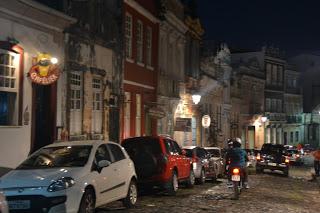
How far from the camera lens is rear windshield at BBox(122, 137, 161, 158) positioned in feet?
56.2

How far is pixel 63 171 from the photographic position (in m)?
11.3

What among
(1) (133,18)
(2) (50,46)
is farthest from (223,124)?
(2) (50,46)

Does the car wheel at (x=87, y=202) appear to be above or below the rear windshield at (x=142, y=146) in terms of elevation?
below

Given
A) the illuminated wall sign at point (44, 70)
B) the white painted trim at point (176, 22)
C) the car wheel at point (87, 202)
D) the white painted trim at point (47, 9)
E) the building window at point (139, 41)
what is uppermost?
the white painted trim at point (176, 22)

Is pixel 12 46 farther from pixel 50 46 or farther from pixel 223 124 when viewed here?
pixel 223 124

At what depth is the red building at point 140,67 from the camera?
2698 cm

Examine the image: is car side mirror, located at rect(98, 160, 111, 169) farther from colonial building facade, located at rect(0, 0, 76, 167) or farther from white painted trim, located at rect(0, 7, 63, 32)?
white painted trim, located at rect(0, 7, 63, 32)

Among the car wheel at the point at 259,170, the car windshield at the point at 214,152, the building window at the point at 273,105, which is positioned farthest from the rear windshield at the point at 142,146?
the building window at the point at 273,105

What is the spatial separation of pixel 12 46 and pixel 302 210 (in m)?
9.33

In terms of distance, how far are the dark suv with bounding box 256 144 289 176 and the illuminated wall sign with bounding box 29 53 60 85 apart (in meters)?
16.9

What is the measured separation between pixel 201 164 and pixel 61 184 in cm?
1174

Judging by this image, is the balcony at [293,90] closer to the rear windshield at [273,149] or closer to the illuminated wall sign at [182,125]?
the illuminated wall sign at [182,125]

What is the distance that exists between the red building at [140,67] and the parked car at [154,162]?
28.8 feet

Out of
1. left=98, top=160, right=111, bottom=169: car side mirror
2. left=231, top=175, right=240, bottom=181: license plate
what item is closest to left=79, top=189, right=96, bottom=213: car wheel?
left=98, top=160, right=111, bottom=169: car side mirror
